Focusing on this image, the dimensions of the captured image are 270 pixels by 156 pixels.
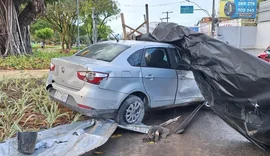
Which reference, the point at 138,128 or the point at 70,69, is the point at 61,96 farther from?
the point at 138,128

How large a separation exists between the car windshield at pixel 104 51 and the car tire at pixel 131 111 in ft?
2.36

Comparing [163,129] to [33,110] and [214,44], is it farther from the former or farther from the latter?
[33,110]

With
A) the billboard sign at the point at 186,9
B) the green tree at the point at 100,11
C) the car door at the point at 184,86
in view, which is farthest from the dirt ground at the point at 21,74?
the billboard sign at the point at 186,9

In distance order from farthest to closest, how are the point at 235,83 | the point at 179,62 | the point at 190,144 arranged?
1. the point at 179,62
2. the point at 190,144
3. the point at 235,83

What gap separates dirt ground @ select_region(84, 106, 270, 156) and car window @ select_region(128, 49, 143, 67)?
1.10 metres

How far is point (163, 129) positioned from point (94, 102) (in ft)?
3.99

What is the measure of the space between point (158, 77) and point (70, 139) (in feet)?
5.93

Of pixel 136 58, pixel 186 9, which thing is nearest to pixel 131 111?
pixel 136 58

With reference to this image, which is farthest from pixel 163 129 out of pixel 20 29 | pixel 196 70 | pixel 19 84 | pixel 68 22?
pixel 68 22

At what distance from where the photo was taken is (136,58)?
435 centimetres

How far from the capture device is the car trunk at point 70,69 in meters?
3.86

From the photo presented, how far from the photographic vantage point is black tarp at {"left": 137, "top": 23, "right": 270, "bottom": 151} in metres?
3.14

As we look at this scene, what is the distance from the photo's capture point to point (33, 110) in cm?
470

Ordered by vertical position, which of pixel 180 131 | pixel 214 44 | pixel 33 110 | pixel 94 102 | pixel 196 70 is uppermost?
pixel 214 44
